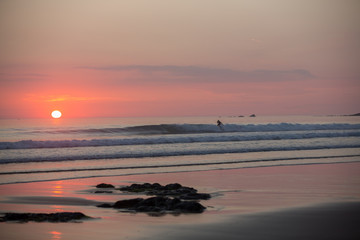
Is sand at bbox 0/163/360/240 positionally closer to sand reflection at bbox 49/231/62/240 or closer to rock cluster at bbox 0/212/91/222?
sand reflection at bbox 49/231/62/240

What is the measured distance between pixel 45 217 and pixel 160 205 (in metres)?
2.73

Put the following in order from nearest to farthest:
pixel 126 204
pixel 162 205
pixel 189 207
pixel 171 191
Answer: pixel 189 207 < pixel 162 205 < pixel 126 204 < pixel 171 191

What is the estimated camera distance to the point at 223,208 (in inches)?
481

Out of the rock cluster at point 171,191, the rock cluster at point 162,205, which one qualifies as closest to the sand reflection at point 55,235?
the rock cluster at point 162,205

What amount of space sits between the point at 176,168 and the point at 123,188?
21.7 feet

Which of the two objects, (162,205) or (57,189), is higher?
(57,189)

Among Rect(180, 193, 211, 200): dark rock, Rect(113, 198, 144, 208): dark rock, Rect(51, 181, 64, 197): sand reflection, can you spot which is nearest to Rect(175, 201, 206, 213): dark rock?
Rect(113, 198, 144, 208): dark rock

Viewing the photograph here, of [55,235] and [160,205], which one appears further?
[160,205]

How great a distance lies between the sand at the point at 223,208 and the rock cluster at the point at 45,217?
0.35 meters

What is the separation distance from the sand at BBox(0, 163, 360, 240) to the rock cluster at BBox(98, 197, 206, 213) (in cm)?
36

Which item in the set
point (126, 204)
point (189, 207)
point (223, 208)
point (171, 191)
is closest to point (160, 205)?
point (189, 207)

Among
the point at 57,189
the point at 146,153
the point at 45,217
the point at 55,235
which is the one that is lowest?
the point at 55,235

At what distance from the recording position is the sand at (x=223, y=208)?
31.7ft

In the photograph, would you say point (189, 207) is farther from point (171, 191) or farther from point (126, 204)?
point (171, 191)
